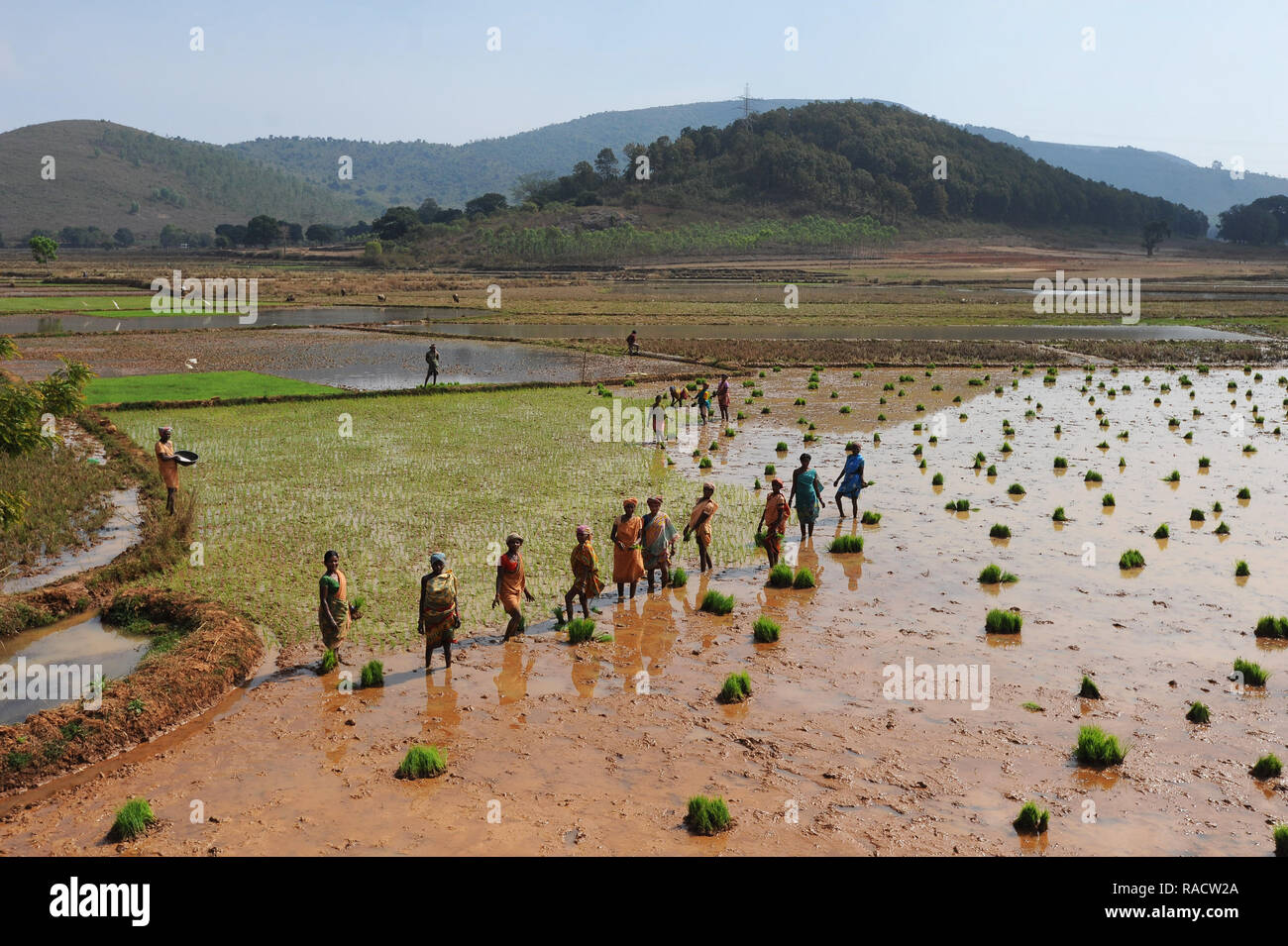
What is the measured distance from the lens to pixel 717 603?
14.2 m

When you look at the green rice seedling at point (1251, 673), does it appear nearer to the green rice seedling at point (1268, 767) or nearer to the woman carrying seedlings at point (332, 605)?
the green rice seedling at point (1268, 767)

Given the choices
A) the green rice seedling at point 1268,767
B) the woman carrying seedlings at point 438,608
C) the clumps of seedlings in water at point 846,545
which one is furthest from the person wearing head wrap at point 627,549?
the green rice seedling at point 1268,767

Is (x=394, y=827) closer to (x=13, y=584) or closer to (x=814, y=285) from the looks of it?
(x=13, y=584)

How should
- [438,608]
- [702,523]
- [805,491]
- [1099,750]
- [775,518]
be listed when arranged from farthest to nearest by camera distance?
[805,491] < [775,518] < [702,523] < [438,608] < [1099,750]

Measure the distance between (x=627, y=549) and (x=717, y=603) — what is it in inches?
61.9

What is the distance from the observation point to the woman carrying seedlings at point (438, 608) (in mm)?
11695

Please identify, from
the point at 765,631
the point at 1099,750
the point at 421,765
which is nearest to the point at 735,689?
the point at 765,631

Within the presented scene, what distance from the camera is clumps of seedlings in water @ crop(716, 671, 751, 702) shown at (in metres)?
11.2

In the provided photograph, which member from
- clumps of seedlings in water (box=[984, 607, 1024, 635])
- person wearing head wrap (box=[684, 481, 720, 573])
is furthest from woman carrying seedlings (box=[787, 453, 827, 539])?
clumps of seedlings in water (box=[984, 607, 1024, 635])

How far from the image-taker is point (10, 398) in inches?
442

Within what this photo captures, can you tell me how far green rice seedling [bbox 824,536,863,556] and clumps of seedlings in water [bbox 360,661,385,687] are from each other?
8.88m

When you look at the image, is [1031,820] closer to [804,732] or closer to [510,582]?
[804,732]

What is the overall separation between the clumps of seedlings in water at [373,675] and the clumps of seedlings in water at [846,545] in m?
8.88

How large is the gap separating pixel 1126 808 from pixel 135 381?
36.5m
